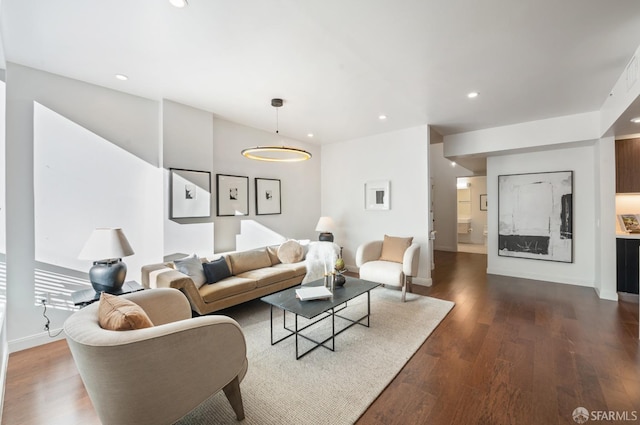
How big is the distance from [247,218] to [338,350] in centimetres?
277

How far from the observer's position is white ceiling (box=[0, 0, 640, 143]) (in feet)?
6.34

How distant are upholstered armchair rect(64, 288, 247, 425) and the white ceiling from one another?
2.09m

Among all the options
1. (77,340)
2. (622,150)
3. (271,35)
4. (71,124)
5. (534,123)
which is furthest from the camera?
(534,123)

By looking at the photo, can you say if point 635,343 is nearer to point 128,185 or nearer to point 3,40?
point 128,185

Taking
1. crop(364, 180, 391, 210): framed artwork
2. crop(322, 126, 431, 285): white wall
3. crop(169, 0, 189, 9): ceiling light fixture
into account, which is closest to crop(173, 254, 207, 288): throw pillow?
crop(169, 0, 189, 9): ceiling light fixture

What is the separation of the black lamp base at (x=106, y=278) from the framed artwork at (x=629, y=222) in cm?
683

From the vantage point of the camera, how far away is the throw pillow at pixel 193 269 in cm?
314

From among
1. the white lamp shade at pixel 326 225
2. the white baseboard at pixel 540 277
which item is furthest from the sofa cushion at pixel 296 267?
the white baseboard at pixel 540 277

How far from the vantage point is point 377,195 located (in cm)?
531

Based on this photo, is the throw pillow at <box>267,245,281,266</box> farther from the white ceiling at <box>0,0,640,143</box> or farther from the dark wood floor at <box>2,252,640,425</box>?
the dark wood floor at <box>2,252,640,425</box>

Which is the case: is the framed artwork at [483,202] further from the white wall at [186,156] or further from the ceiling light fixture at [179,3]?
the ceiling light fixture at [179,3]

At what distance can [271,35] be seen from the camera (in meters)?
2.22

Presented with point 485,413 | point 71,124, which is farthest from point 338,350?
point 71,124

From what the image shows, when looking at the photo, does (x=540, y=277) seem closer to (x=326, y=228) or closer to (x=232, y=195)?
(x=326, y=228)
